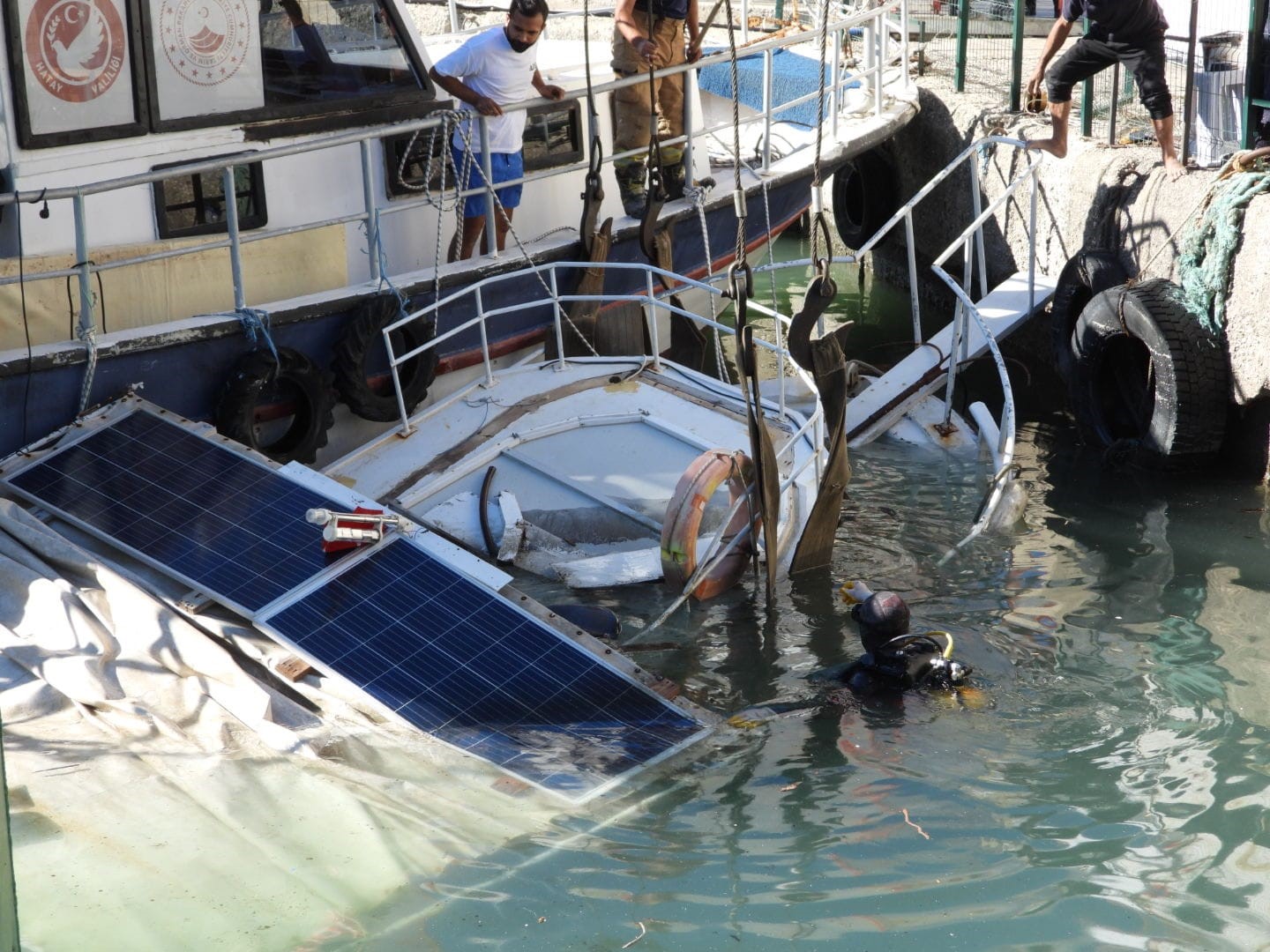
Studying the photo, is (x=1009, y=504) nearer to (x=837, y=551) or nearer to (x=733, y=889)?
(x=837, y=551)

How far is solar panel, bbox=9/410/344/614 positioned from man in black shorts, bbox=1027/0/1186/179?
6149 mm

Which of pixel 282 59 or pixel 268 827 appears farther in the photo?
pixel 282 59

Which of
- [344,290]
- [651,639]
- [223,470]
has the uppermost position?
[344,290]

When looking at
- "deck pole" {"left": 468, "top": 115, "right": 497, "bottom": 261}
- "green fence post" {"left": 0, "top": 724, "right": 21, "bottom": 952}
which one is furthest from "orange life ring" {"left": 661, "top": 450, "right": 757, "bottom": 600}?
"green fence post" {"left": 0, "top": 724, "right": 21, "bottom": 952}

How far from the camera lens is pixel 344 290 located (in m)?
7.84

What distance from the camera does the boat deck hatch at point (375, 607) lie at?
5.46 meters

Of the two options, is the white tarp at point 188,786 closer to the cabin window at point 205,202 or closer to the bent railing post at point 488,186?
the cabin window at point 205,202

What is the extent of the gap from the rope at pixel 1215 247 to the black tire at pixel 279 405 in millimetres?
5224

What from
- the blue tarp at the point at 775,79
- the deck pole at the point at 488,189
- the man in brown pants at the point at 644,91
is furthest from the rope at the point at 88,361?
the blue tarp at the point at 775,79

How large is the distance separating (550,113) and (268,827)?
18.7 feet

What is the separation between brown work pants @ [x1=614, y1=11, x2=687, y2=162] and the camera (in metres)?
9.18

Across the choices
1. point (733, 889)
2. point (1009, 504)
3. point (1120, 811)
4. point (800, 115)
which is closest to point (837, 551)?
point (1009, 504)

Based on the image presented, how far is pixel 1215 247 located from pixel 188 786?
6688 mm

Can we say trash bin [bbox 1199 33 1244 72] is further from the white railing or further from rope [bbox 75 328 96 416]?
rope [bbox 75 328 96 416]
